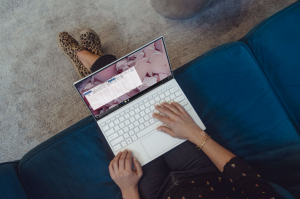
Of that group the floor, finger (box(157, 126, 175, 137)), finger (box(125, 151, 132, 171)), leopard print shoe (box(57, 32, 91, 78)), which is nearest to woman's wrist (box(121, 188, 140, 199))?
finger (box(125, 151, 132, 171))

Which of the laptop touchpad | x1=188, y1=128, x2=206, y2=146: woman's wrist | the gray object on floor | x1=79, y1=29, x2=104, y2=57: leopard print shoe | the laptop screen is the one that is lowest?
x1=188, y1=128, x2=206, y2=146: woman's wrist

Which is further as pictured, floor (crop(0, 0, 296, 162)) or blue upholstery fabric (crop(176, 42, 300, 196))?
floor (crop(0, 0, 296, 162))

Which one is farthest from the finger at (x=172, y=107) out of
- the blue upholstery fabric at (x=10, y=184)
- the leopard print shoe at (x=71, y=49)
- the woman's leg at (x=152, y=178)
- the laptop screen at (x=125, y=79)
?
the blue upholstery fabric at (x=10, y=184)

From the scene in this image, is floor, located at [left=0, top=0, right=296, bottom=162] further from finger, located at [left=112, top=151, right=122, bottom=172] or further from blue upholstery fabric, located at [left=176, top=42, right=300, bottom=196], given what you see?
finger, located at [left=112, top=151, right=122, bottom=172]

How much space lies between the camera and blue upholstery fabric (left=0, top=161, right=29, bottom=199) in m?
0.78

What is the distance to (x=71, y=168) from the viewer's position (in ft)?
2.85

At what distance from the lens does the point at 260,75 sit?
2.92 feet

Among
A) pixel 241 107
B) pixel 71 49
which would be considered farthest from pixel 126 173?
pixel 71 49

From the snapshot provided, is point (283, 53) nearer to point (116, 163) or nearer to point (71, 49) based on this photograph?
point (116, 163)

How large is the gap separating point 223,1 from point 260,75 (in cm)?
80

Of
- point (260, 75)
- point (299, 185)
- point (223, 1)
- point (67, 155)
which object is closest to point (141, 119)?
point (67, 155)

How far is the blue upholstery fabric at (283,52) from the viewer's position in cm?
85

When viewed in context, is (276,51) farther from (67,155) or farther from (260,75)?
(67,155)

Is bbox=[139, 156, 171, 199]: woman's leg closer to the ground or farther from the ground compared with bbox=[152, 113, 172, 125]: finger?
closer to the ground
